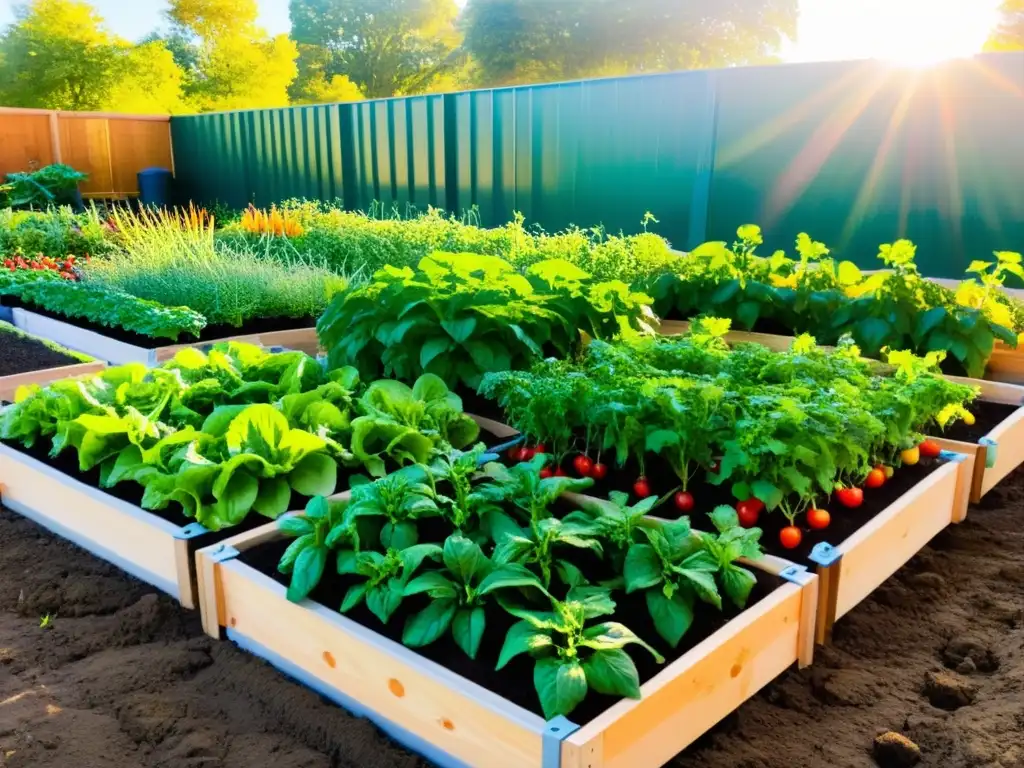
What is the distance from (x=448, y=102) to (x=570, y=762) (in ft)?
32.4

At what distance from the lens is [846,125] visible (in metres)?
6.84

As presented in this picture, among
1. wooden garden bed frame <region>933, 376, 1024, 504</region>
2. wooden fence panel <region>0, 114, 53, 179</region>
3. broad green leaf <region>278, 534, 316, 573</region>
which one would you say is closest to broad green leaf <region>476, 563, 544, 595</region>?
broad green leaf <region>278, 534, 316, 573</region>

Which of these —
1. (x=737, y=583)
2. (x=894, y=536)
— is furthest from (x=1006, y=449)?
(x=737, y=583)

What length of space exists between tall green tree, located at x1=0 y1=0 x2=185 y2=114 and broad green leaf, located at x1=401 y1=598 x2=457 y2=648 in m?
38.2

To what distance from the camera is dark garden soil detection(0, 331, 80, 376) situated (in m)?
5.00

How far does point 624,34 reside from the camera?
113 ft

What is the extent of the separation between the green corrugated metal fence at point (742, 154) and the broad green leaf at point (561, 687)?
18.8 feet

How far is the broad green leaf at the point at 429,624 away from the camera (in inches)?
80.3

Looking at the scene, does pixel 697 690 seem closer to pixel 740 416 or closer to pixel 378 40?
pixel 740 416

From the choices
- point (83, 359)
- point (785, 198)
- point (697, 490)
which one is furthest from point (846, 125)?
point (83, 359)

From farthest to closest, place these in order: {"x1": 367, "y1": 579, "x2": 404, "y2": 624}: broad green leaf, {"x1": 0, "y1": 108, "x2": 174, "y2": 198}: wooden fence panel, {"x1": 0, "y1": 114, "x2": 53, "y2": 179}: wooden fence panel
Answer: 1. {"x1": 0, "y1": 108, "x2": 174, "y2": 198}: wooden fence panel
2. {"x1": 0, "y1": 114, "x2": 53, "y2": 179}: wooden fence panel
3. {"x1": 367, "y1": 579, "x2": 404, "y2": 624}: broad green leaf

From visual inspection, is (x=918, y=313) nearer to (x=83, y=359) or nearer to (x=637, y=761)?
(x=637, y=761)

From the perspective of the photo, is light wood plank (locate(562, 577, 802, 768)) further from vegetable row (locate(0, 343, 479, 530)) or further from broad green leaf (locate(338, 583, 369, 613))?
vegetable row (locate(0, 343, 479, 530))

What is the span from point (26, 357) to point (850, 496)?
187 inches
